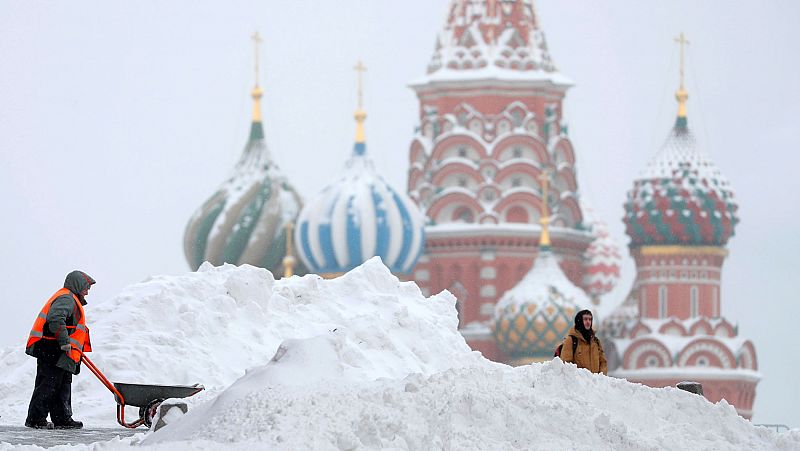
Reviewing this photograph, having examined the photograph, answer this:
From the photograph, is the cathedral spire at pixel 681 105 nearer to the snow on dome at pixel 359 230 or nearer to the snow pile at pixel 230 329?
the snow on dome at pixel 359 230

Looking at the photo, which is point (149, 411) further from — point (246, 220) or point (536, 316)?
point (246, 220)

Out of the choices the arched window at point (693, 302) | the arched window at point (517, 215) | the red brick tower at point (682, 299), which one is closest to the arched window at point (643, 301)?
the red brick tower at point (682, 299)

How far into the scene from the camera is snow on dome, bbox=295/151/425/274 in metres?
67.2

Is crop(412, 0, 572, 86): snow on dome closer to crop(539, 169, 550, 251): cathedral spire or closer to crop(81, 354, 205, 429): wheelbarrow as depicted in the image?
crop(539, 169, 550, 251): cathedral spire

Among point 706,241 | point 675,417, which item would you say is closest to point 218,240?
point 706,241

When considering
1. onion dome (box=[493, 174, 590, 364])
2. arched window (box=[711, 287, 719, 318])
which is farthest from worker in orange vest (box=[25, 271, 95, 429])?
arched window (box=[711, 287, 719, 318])

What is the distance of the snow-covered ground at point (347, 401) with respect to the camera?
41.1ft

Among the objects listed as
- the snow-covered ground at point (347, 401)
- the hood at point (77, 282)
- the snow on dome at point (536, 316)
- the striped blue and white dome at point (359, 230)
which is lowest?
the snow on dome at point (536, 316)

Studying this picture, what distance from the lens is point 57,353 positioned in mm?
15406

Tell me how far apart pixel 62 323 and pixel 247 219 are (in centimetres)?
5372

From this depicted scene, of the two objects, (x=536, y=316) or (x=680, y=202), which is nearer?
(x=536, y=316)

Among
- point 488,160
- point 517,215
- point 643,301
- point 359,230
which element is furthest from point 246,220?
point 643,301

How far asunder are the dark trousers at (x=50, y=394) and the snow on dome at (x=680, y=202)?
56.1m

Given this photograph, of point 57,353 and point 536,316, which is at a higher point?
point 57,353
